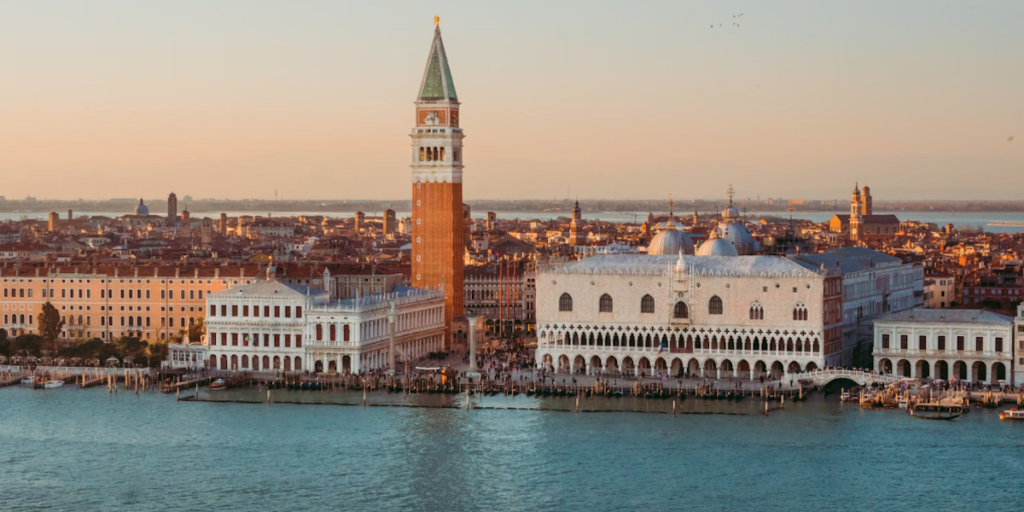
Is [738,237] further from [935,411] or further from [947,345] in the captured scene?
[935,411]

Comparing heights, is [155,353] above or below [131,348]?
below

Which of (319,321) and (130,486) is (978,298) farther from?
(130,486)

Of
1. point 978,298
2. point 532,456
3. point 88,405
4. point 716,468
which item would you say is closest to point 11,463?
point 88,405

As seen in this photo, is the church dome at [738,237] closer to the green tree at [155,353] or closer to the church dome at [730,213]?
the church dome at [730,213]

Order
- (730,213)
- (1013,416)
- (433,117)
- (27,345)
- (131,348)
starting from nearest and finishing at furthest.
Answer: (1013,416)
(131,348)
(27,345)
(433,117)
(730,213)

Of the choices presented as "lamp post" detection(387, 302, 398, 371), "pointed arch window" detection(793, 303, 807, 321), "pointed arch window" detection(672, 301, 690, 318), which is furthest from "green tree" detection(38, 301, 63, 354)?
"pointed arch window" detection(793, 303, 807, 321)

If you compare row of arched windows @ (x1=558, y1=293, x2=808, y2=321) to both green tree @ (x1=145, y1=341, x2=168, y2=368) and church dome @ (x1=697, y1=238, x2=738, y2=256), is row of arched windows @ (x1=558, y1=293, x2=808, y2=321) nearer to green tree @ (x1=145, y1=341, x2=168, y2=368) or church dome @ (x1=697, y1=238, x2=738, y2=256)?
church dome @ (x1=697, y1=238, x2=738, y2=256)

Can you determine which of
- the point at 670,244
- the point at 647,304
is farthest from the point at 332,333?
the point at 670,244

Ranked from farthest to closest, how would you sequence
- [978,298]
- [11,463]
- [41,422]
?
[978,298], [41,422], [11,463]
